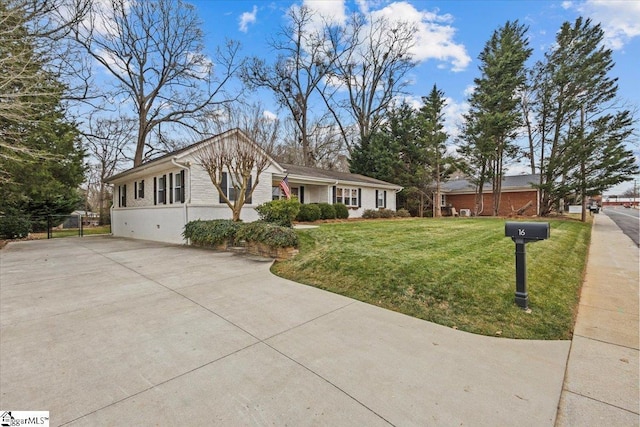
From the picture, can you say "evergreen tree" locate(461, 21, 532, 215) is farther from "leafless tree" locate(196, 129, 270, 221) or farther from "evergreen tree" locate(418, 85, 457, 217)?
"leafless tree" locate(196, 129, 270, 221)

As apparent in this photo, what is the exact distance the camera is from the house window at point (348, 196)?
19406 millimetres

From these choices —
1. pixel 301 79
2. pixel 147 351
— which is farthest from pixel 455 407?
pixel 301 79

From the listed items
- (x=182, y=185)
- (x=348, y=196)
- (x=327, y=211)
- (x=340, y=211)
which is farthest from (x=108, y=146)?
(x=340, y=211)

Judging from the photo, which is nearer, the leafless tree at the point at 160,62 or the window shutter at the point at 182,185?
the window shutter at the point at 182,185

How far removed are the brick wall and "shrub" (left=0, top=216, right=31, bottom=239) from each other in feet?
105

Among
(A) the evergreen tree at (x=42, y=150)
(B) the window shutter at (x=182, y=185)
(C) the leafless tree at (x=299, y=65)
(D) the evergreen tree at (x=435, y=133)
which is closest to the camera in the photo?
(A) the evergreen tree at (x=42, y=150)

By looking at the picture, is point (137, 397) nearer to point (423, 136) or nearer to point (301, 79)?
point (423, 136)

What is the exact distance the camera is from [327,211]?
16.3m

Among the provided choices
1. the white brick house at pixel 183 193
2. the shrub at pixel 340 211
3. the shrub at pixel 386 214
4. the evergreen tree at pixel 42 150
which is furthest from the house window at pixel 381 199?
the evergreen tree at pixel 42 150

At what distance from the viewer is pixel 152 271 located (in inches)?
253

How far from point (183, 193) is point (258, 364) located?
1085 cm

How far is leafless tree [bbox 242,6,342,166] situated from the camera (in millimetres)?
27703

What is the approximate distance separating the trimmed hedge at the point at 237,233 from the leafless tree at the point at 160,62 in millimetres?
16063

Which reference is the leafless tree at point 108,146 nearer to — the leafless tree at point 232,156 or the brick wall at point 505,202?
the leafless tree at point 232,156
